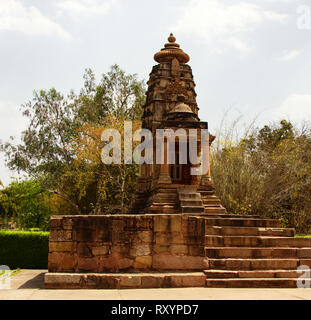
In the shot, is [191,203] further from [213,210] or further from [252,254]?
[252,254]

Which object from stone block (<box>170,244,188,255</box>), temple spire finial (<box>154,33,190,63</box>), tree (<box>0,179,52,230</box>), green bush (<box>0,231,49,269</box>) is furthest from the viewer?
tree (<box>0,179,52,230</box>)

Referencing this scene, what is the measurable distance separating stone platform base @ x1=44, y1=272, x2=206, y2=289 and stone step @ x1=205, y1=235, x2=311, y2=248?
153cm

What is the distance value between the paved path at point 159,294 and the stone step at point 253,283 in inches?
11.4

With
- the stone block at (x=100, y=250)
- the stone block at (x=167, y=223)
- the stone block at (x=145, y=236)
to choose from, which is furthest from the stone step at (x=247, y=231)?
the stone block at (x=100, y=250)

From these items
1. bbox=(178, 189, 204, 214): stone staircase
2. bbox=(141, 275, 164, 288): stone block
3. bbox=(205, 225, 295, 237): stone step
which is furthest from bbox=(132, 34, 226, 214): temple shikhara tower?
bbox=(141, 275, 164, 288): stone block

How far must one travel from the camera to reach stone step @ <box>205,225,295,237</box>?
8336mm

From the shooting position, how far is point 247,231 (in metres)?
8.55

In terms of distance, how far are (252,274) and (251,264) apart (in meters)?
0.33

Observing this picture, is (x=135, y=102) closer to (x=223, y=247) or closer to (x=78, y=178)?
(x=78, y=178)

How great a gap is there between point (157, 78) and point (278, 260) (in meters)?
8.69

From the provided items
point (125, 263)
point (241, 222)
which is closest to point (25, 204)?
point (241, 222)

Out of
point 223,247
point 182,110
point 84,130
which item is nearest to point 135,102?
point 84,130

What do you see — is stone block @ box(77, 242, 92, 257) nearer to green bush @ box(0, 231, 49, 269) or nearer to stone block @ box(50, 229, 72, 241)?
stone block @ box(50, 229, 72, 241)

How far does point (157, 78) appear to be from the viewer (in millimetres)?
13719
